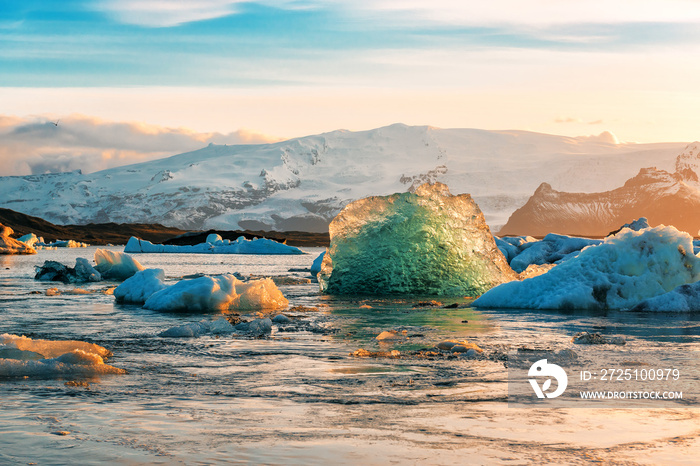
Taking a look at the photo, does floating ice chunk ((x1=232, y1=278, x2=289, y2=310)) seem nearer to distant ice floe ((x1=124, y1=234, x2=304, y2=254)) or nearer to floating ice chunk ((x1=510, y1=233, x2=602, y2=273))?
floating ice chunk ((x1=510, y1=233, x2=602, y2=273))

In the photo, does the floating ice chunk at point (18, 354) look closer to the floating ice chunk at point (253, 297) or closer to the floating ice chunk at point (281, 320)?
the floating ice chunk at point (281, 320)

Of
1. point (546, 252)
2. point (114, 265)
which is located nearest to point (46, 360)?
point (114, 265)

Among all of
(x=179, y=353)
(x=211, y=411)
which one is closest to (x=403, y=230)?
(x=179, y=353)

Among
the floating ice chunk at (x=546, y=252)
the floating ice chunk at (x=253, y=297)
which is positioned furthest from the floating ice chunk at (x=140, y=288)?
the floating ice chunk at (x=546, y=252)

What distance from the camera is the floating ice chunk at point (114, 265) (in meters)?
33.6

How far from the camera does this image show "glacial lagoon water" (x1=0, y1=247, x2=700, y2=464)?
5.99 m

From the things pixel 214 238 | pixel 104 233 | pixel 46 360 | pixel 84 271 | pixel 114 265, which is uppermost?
pixel 104 233

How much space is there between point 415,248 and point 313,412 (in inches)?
681

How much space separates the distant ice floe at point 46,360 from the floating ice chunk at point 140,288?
10237 mm

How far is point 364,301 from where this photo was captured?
22688 mm

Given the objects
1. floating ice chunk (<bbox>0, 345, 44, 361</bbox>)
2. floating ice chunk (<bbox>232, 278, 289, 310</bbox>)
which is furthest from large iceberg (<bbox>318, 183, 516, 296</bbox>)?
floating ice chunk (<bbox>0, 345, 44, 361</bbox>)

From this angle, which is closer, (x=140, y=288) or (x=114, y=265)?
(x=140, y=288)

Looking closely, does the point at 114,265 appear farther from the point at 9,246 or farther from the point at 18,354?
the point at 9,246

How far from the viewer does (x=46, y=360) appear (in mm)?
9844
